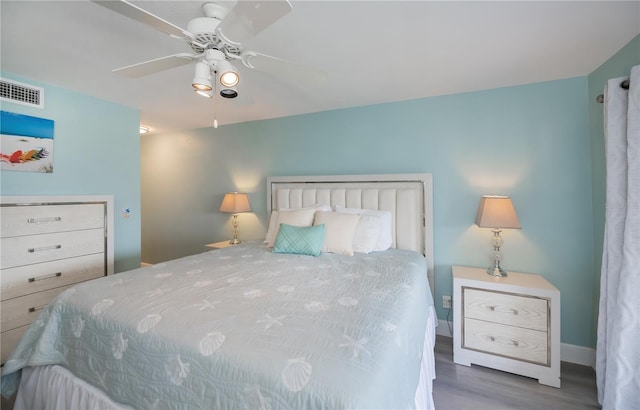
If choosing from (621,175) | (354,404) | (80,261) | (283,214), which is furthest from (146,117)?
(621,175)

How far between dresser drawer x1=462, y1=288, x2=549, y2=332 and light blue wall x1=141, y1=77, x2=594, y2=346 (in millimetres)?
474

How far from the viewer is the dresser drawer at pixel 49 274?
2.22 metres

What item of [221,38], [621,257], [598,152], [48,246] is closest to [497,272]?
[621,257]

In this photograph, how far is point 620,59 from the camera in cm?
178

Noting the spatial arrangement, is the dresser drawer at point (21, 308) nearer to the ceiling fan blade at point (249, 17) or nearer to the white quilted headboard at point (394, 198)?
the white quilted headboard at point (394, 198)

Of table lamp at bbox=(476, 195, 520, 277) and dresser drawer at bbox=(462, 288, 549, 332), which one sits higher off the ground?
table lamp at bbox=(476, 195, 520, 277)

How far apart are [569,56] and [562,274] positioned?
1.69 metres

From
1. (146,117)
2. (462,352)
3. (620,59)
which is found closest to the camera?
(620,59)

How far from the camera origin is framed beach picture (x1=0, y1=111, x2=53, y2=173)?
2236 mm

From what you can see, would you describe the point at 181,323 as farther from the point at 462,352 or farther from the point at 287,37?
the point at 462,352

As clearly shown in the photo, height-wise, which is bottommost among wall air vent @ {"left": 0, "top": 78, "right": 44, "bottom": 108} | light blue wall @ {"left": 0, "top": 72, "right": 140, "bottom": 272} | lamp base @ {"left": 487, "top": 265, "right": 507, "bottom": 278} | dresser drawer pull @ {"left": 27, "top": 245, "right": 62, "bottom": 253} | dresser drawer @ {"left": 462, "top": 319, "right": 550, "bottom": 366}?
dresser drawer @ {"left": 462, "top": 319, "right": 550, "bottom": 366}

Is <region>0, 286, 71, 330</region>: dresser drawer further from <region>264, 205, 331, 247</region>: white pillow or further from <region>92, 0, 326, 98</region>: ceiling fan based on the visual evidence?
<region>92, 0, 326, 98</region>: ceiling fan

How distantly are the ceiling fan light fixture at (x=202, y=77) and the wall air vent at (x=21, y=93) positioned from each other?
2096 millimetres

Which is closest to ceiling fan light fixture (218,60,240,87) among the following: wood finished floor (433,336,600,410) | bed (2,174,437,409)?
bed (2,174,437,409)
